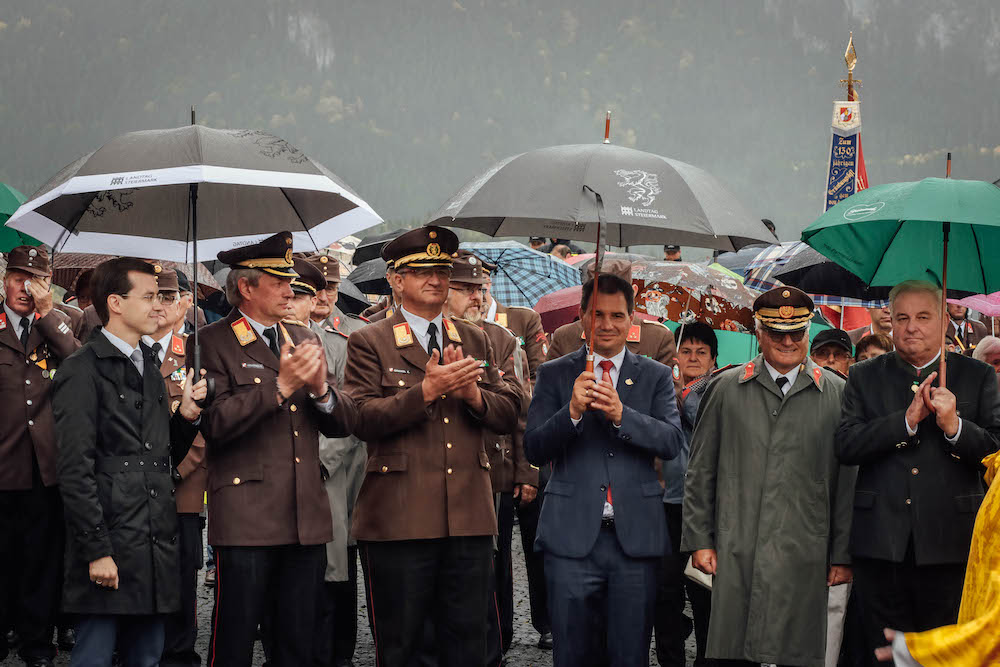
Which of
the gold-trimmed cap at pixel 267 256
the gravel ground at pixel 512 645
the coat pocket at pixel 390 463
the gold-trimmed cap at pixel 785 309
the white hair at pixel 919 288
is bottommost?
the gravel ground at pixel 512 645

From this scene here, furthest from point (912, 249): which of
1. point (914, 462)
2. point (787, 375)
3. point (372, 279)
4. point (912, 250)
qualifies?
point (372, 279)

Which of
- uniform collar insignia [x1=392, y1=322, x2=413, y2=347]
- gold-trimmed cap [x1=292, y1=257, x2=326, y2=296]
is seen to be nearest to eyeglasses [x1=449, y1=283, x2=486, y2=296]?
gold-trimmed cap [x1=292, y1=257, x2=326, y2=296]

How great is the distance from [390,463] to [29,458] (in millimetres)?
2382

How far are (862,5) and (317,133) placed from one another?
13884 millimetres

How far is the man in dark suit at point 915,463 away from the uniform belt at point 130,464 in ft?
8.72

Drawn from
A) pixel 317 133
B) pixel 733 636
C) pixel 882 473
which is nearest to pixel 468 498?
pixel 733 636

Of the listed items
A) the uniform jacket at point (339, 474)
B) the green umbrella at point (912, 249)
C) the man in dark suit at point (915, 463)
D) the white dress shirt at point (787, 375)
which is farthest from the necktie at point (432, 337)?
the man in dark suit at point (915, 463)

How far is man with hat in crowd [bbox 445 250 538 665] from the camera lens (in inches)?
213

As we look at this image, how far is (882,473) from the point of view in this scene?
14.9 ft

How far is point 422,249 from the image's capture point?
4617 millimetres

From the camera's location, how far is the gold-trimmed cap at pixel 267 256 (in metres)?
4.46

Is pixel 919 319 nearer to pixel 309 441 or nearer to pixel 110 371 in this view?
pixel 309 441

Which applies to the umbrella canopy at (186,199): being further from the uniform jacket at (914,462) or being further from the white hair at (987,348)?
the white hair at (987,348)

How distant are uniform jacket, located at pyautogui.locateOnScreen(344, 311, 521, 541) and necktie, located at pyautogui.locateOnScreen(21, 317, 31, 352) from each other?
7.35 feet
